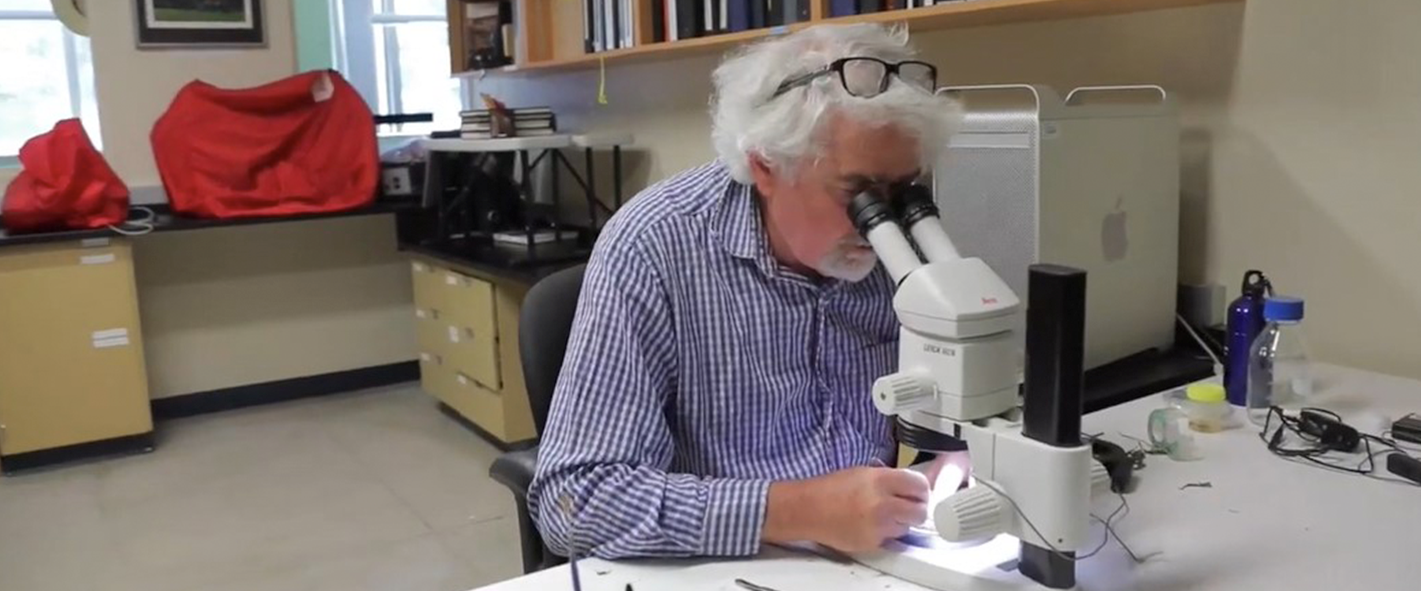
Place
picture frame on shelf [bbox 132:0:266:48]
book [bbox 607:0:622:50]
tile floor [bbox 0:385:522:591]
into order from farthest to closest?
picture frame on shelf [bbox 132:0:266:48], book [bbox 607:0:622:50], tile floor [bbox 0:385:522:591]

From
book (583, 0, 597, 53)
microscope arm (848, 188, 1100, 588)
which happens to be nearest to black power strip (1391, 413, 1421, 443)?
microscope arm (848, 188, 1100, 588)

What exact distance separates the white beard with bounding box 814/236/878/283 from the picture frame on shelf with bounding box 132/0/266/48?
3.47 m

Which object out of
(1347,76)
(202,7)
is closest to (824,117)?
(1347,76)

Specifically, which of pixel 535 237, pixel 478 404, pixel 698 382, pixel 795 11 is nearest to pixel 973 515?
pixel 698 382

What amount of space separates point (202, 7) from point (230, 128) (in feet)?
1.55

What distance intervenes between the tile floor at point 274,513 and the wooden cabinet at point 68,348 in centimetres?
14

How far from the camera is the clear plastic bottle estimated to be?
1.63m

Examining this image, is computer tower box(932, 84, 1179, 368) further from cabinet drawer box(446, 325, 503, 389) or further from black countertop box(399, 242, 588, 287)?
cabinet drawer box(446, 325, 503, 389)

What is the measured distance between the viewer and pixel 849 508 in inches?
43.0

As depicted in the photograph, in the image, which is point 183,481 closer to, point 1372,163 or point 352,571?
point 352,571

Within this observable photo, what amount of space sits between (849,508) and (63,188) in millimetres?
3258

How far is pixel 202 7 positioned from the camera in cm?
409

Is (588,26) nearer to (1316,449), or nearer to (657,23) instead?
(657,23)

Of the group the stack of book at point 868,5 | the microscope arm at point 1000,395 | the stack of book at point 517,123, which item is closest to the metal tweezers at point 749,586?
the microscope arm at point 1000,395
